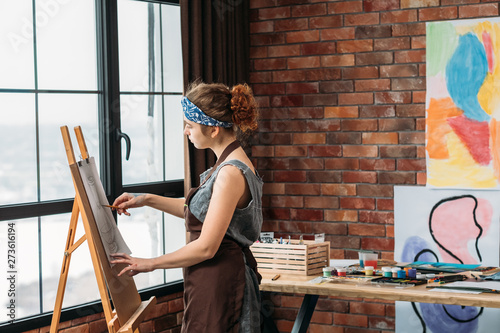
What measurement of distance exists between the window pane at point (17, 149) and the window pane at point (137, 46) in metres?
0.65

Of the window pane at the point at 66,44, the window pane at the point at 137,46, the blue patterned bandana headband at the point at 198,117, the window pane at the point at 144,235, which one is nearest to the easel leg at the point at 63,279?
the blue patterned bandana headband at the point at 198,117

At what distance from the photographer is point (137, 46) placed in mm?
3691

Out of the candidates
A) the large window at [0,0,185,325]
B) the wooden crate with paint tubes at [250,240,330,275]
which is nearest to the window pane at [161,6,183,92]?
the large window at [0,0,185,325]

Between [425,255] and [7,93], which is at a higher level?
[7,93]

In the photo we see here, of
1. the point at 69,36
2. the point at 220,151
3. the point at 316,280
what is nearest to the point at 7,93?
the point at 69,36

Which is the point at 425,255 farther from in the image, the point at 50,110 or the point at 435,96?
the point at 50,110

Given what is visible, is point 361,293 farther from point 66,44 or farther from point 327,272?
point 66,44

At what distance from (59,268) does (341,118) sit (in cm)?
189

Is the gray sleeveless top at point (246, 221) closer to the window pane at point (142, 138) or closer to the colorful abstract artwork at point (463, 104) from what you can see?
the window pane at point (142, 138)

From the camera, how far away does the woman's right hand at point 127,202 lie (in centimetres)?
269

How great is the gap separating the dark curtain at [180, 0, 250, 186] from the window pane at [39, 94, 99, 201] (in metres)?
0.65

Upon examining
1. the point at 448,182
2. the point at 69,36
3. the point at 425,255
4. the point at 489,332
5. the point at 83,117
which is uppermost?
the point at 69,36

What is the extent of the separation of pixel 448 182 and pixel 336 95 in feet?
2.77

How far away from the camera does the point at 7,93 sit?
2.98m
